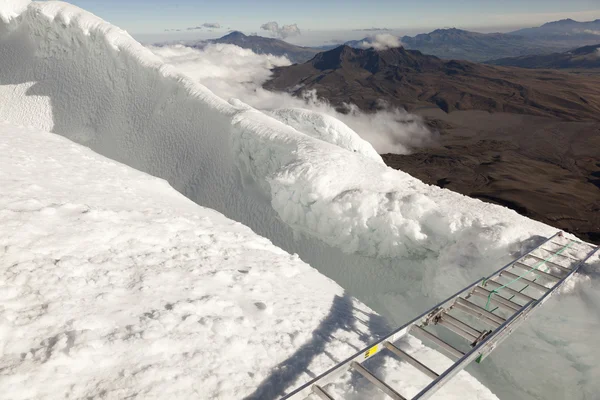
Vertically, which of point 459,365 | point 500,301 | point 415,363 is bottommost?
point 500,301

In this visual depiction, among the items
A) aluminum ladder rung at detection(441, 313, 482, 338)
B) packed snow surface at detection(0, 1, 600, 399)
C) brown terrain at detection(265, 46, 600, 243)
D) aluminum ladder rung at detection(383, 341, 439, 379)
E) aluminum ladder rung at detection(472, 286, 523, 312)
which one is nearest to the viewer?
aluminum ladder rung at detection(383, 341, 439, 379)

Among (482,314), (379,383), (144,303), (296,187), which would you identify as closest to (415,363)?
(379,383)

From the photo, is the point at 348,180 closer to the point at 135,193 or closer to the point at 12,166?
the point at 135,193

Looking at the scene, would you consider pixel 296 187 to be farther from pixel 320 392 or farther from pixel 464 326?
pixel 320 392

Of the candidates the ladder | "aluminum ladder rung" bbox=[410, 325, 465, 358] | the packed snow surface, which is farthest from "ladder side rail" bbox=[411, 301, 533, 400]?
the packed snow surface

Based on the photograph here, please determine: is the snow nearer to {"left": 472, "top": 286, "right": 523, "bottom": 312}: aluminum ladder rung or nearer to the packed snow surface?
the packed snow surface
